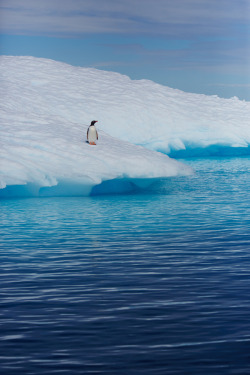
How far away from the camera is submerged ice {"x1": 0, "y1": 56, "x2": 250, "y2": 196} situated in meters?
16.1

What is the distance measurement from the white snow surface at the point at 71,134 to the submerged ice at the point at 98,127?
2 cm

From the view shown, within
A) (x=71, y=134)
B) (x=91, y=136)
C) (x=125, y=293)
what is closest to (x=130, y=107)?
(x=71, y=134)

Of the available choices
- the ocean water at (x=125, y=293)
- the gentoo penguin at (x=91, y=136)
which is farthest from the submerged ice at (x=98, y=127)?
the ocean water at (x=125, y=293)

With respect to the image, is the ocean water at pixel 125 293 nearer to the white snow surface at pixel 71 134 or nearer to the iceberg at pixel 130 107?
the white snow surface at pixel 71 134

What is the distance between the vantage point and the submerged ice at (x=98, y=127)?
16.1 metres

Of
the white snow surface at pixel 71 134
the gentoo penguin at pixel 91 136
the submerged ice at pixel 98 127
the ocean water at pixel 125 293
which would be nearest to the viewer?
the ocean water at pixel 125 293

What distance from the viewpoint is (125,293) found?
706cm

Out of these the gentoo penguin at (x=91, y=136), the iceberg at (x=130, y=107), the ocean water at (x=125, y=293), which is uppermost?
the iceberg at (x=130, y=107)

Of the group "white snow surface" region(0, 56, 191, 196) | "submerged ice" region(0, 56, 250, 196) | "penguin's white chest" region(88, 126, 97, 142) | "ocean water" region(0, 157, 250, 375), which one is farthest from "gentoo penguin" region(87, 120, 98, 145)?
"ocean water" region(0, 157, 250, 375)

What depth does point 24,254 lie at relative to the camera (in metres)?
9.47

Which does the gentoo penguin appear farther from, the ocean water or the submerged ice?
the ocean water

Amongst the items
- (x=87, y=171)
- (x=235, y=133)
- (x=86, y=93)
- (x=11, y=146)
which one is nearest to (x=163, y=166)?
(x=87, y=171)

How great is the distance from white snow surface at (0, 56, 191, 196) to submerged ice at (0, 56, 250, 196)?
25 millimetres

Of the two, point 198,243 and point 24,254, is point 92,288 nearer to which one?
point 24,254
